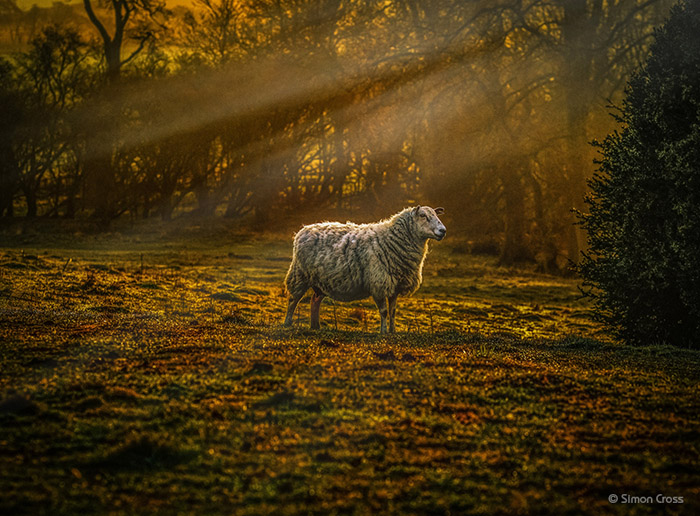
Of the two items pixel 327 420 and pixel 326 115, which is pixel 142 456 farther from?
pixel 326 115

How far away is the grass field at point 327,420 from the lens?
5355 millimetres

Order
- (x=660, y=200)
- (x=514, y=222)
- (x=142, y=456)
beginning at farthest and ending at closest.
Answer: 1. (x=514, y=222)
2. (x=660, y=200)
3. (x=142, y=456)

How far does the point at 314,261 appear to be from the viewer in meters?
13.8

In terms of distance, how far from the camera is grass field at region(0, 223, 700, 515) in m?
5.36

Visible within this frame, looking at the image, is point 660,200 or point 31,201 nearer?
point 660,200

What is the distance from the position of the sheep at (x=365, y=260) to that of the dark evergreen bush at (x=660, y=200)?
3433 mm

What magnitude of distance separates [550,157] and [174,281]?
21416mm

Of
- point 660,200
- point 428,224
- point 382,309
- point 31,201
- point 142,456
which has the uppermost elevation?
point 660,200

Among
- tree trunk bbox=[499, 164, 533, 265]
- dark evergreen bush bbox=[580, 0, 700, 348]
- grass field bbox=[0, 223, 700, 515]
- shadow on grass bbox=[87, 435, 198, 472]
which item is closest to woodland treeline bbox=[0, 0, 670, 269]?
tree trunk bbox=[499, 164, 533, 265]

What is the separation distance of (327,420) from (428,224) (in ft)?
24.7

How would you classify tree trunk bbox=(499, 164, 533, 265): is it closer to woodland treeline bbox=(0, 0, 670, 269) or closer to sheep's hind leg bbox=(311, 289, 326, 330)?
woodland treeline bbox=(0, 0, 670, 269)

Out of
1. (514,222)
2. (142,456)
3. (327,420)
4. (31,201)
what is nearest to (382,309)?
(327,420)

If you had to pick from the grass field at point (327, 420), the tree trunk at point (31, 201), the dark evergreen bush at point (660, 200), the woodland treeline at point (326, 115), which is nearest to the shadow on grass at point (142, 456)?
the grass field at point (327, 420)

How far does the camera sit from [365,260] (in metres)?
13.6
